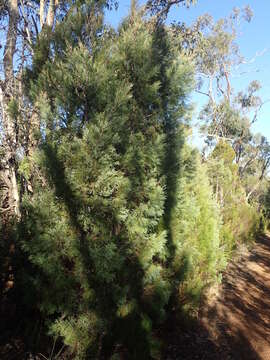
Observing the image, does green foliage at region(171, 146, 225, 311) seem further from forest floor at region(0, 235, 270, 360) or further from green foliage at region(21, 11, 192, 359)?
green foliage at region(21, 11, 192, 359)

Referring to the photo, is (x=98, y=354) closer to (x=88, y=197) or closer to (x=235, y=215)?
(x=88, y=197)

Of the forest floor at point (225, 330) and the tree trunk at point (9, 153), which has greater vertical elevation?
the tree trunk at point (9, 153)

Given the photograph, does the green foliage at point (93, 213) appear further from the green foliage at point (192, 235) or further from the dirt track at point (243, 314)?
the dirt track at point (243, 314)

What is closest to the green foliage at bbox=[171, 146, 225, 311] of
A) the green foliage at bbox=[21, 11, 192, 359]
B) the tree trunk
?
the green foliage at bbox=[21, 11, 192, 359]

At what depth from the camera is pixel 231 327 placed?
172 inches

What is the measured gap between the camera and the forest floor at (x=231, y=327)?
363cm

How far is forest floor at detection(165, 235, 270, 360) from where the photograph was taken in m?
3.63

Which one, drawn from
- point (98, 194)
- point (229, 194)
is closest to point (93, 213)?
point (98, 194)

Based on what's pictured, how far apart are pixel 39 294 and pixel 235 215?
825cm

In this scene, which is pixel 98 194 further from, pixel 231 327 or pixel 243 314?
pixel 243 314

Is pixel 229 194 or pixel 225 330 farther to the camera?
pixel 229 194

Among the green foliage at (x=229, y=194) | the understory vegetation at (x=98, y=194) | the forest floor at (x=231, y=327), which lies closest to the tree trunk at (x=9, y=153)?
the understory vegetation at (x=98, y=194)

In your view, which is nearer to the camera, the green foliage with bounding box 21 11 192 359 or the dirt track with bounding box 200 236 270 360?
the green foliage with bounding box 21 11 192 359

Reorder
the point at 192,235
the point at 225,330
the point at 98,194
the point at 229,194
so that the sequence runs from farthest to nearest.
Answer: the point at 229,194
the point at 192,235
the point at 225,330
the point at 98,194
